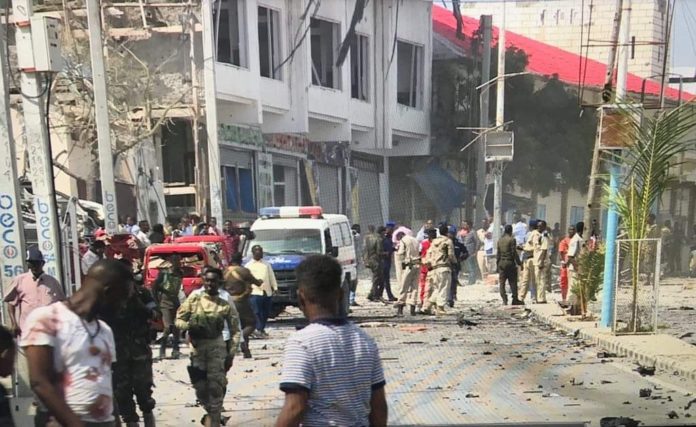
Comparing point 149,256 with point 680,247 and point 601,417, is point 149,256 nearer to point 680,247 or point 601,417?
point 601,417

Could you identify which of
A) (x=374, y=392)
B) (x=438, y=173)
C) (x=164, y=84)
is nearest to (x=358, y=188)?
(x=438, y=173)

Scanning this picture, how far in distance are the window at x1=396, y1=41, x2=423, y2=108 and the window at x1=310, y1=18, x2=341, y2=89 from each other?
12.6ft

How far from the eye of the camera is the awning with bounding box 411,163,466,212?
2653cm

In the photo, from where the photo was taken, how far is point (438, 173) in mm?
26938

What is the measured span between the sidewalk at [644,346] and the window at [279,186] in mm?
11493

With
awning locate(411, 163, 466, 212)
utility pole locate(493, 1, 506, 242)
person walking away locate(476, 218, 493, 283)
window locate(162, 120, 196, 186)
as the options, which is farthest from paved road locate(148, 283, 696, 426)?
awning locate(411, 163, 466, 212)

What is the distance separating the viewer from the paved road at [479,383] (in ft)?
22.4

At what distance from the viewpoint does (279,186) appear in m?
22.4

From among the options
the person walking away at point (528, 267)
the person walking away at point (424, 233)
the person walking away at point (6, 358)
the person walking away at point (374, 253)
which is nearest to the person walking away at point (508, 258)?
the person walking away at point (528, 267)

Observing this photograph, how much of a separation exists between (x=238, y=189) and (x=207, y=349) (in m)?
14.3

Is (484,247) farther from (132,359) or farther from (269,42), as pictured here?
(132,359)

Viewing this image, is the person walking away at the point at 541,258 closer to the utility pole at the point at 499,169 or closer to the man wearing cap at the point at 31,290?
the utility pole at the point at 499,169

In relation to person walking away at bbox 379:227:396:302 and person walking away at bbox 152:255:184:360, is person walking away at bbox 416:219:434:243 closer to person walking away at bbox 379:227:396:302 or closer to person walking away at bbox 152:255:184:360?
person walking away at bbox 379:227:396:302

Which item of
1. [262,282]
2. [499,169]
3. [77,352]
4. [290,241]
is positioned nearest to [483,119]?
[499,169]
